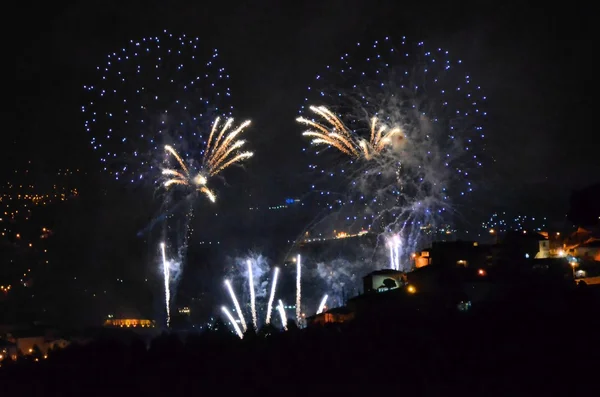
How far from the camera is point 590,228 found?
33.3 m

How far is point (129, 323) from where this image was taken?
1656 inches

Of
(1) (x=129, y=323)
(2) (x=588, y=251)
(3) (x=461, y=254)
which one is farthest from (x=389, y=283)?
(1) (x=129, y=323)

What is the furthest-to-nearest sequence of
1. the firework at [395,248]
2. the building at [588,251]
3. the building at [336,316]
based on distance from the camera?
the firework at [395,248] → the building at [588,251] → the building at [336,316]

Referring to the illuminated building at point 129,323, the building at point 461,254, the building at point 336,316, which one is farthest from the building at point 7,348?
the building at point 461,254

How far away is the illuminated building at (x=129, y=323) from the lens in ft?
136

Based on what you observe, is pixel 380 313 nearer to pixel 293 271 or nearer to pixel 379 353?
pixel 379 353

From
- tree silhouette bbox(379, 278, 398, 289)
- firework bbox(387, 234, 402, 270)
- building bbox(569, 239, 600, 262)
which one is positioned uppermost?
firework bbox(387, 234, 402, 270)

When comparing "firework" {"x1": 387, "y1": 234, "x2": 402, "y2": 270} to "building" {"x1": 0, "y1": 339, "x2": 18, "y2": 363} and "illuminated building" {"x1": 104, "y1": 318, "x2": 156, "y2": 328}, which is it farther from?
"building" {"x1": 0, "y1": 339, "x2": 18, "y2": 363}

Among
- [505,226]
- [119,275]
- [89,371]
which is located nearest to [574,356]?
[89,371]

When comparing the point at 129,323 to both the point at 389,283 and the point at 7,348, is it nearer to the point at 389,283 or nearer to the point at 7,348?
the point at 7,348

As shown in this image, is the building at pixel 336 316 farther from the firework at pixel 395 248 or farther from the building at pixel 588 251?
the building at pixel 588 251

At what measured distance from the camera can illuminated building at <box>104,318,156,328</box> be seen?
136ft

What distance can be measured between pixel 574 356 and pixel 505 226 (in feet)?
81.3

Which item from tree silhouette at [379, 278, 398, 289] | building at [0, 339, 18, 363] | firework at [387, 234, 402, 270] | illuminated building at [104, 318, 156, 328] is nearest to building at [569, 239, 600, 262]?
firework at [387, 234, 402, 270]
